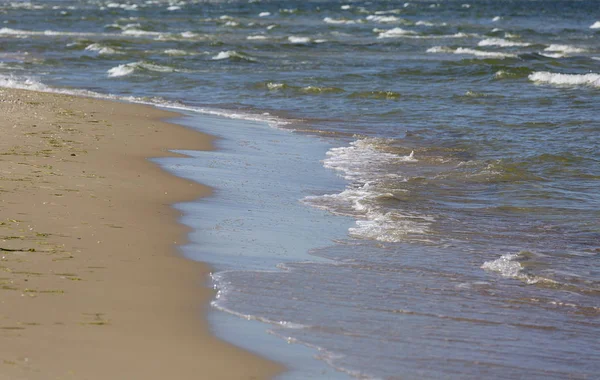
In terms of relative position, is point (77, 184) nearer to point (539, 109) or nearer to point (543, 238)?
point (543, 238)

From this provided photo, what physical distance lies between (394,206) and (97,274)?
4242 mm

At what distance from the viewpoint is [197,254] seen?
754 cm

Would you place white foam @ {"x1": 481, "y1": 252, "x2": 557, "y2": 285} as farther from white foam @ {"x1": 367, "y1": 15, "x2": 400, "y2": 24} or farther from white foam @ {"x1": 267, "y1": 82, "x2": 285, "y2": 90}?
white foam @ {"x1": 367, "y1": 15, "x2": 400, "y2": 24}

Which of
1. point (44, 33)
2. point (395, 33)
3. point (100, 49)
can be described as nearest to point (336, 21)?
point (395, 33)

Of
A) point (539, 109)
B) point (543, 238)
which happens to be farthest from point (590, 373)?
point (539, 109)

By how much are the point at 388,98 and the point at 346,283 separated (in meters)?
15.1

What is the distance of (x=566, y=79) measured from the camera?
25.4 meters

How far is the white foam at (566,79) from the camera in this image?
80.8 ft

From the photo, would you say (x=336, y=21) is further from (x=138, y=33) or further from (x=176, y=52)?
(x=176, y=52)

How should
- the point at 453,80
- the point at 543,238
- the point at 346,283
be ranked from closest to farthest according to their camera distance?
the point at 346,283 < the point at 543,238 < the point at 453,80

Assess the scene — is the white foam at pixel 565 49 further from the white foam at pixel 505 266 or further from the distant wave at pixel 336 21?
the white foam at pixel 505 266

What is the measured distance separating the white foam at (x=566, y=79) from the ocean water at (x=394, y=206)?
0.08 meters

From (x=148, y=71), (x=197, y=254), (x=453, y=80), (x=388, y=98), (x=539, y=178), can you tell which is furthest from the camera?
(x=148, y=71)

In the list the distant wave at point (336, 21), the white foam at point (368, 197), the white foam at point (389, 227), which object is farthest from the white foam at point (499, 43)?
the white foam at point (389, 227)
